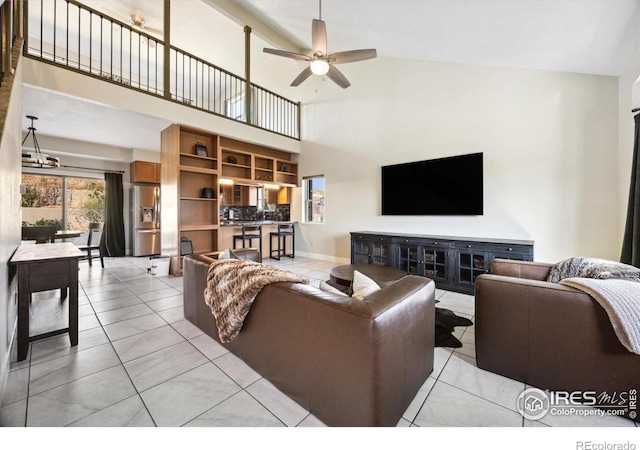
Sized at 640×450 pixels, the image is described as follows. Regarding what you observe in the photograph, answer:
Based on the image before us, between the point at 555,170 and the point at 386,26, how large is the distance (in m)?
3.03

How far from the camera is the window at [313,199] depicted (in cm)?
637

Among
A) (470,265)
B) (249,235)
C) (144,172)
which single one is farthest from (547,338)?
(144,172)

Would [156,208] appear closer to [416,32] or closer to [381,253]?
[381,253]

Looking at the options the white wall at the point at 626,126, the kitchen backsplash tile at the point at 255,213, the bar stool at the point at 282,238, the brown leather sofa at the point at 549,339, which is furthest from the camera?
the bar stool at the point at 282,238

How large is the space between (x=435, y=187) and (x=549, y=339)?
321cm

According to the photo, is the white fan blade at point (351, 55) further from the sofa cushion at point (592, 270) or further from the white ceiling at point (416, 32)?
the sofa cushion at point (592, 270)

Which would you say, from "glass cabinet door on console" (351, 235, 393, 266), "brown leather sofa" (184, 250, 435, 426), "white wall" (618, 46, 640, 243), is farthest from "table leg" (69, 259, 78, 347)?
"white wall" (618, 46, 640, 243)

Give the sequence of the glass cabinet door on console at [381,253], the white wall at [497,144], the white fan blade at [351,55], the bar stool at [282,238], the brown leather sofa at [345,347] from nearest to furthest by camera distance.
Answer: the brown leather sofa at [345,347] → the white fan blade at [351,55] → the white wall at [497,144] → the glass cabinet door on console at [381,253] → the bar stool at [282,238]

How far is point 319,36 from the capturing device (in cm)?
296

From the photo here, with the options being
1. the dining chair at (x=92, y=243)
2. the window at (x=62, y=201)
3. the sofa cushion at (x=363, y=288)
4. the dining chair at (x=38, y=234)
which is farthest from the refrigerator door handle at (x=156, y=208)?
the sofa cushion at (x=363, y=288)

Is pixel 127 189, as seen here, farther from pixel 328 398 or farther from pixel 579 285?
pixel 579 285

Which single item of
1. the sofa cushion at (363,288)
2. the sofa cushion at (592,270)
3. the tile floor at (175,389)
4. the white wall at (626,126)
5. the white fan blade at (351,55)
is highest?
the white fan blade at (351,55)

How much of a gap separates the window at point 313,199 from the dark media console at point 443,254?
1897 mm
